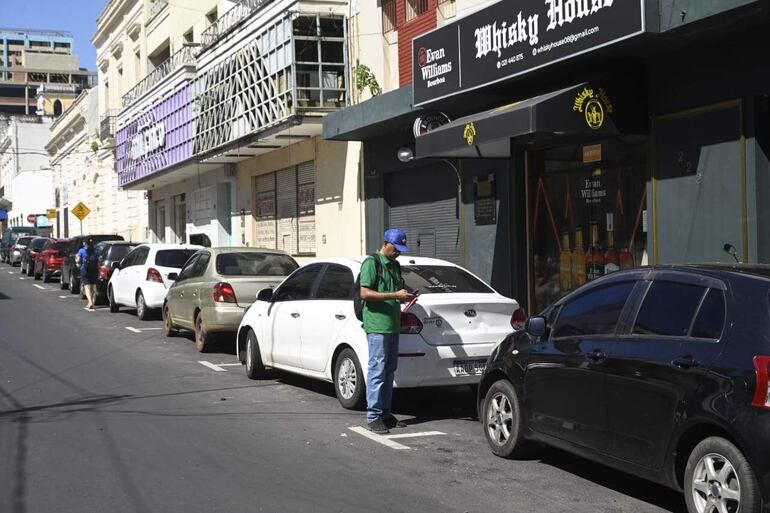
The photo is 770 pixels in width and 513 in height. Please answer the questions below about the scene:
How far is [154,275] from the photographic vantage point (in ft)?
60.6

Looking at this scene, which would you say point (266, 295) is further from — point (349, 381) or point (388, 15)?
point (388, 15)

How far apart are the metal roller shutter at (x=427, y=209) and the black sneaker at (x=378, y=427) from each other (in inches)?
340

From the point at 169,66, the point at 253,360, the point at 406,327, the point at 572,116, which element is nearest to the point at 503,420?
the point at 406,327

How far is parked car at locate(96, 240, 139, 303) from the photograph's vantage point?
2259 centimetres

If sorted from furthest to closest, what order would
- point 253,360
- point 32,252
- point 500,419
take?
point 32,252 → point 253,360 → point 500,419

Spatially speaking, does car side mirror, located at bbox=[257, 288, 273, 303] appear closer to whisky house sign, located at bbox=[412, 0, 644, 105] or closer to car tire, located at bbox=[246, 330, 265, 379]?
car tire, located at bbox=[246, 330, 265, 379]

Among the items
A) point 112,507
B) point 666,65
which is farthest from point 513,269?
point 112,507

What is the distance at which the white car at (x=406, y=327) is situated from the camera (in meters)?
8.80

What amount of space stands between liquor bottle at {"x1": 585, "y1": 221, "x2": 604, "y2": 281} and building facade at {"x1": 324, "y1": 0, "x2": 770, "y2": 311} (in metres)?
0.03

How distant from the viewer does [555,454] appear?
7.53 m

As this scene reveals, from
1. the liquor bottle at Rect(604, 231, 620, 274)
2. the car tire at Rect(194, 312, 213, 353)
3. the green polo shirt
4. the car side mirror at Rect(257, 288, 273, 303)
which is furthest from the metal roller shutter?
the green polo shirt

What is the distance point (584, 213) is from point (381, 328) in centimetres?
644

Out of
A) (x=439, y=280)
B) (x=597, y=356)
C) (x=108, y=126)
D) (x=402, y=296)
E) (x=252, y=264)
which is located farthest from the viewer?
(x=108, y=126)

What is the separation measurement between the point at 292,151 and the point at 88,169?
31.6 meters
